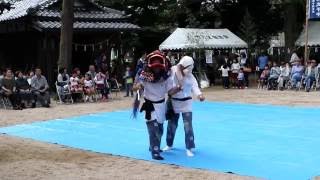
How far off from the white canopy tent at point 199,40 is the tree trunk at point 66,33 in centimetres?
624

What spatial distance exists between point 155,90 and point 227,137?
7.78 feet

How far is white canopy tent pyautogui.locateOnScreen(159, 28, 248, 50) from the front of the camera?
80.9 feet

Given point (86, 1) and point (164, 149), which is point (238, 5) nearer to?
point (86, 1)

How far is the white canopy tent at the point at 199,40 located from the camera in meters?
24.7

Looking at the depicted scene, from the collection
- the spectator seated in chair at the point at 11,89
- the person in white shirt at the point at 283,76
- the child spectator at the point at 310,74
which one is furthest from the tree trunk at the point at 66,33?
the child spectator at the point at 310,74

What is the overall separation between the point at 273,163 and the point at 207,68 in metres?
17.4

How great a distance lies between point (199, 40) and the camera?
2491 centimetres

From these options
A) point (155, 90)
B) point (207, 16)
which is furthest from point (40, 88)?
point (207, 16)

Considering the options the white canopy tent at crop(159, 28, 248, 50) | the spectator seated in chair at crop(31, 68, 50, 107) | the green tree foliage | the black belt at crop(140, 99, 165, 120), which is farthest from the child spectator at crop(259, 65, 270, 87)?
the black belt at crop(140, 99, 165, 120)

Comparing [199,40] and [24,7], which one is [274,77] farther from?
[24,7]

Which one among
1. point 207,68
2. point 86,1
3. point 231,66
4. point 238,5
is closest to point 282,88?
point 231,66

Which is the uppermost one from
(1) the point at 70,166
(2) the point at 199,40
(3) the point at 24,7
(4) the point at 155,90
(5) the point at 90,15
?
(3) the point at 24,7

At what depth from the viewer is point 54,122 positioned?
13078mm

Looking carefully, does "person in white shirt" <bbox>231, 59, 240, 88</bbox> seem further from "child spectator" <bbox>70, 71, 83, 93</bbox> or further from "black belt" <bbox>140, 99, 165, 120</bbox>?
"black belt" <bbox>140, 99, 165, 120</bbox>
